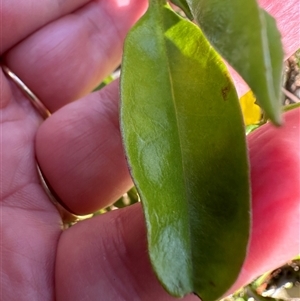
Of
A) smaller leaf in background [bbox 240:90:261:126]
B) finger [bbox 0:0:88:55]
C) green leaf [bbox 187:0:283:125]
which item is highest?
green leaf [bbox 187:0:283:125]

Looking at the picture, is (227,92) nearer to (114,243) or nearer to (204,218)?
(204,218)

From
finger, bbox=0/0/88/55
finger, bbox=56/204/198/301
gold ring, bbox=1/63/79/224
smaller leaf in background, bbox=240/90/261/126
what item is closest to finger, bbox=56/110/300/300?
finger, bbox=56/204/198/301

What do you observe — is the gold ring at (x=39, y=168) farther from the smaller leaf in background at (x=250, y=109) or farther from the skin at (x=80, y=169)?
the smaller leaf in background at (x=250, y=109)

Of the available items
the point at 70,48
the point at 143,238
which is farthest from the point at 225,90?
the point at 70,48

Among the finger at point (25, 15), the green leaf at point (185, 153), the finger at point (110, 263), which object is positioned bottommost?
the finger at point (110, 263)

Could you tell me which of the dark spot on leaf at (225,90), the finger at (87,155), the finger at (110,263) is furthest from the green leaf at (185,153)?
the finger at (87,155)

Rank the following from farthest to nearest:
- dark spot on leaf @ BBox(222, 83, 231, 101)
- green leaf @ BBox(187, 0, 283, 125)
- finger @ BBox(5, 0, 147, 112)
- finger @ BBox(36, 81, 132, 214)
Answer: finger @ BBox(5, 0, 147, 112), finger @ BBox(36, 81, 132, 214), dark spot on leaf @ BBox(222, 83, 231, 101), green leaf @ BBox(187, 0, 283, 125)

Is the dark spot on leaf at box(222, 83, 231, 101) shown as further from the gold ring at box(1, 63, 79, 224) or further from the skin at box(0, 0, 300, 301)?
the gold ring at box(1, 63, 79, 224)

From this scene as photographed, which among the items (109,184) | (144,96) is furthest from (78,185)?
(144,96)

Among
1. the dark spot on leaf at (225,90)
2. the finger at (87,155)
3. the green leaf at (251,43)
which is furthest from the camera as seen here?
the finger at (87,155)
